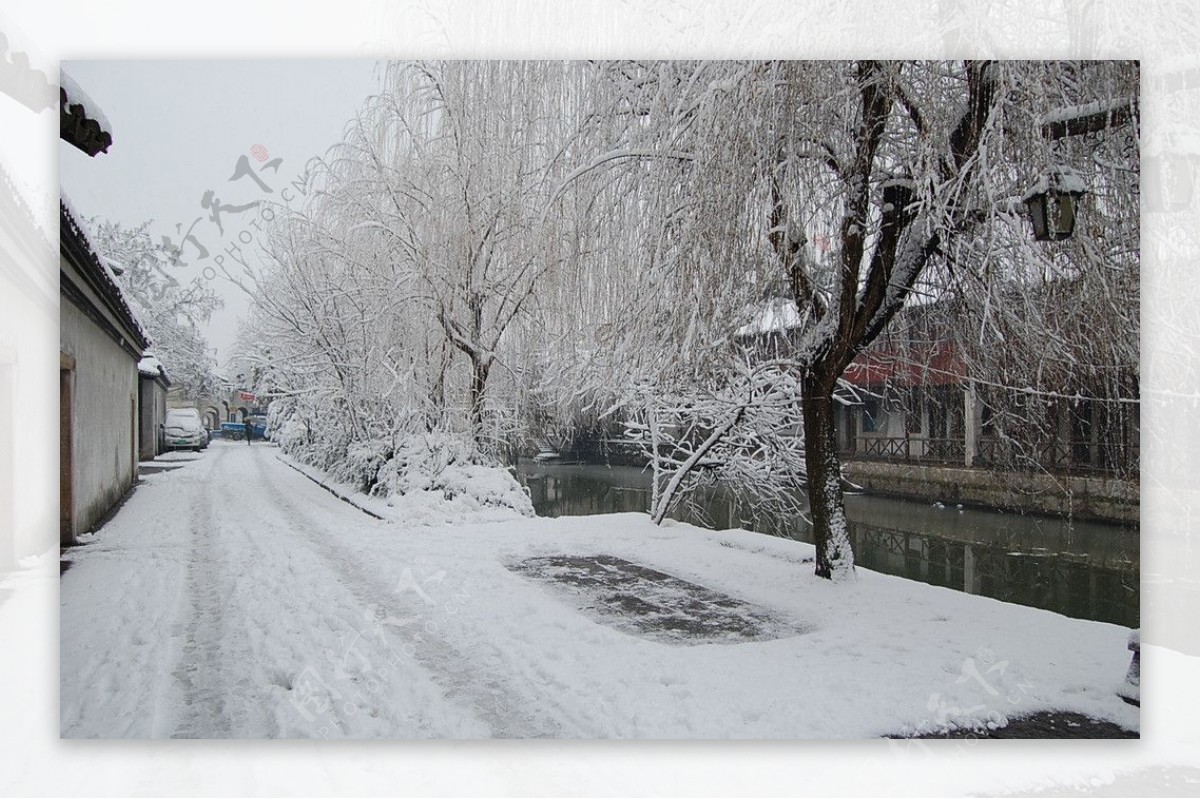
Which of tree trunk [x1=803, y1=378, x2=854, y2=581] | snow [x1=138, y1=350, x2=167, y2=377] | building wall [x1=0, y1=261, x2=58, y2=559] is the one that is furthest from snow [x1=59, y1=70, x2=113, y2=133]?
tree trunk [x1=803, y1=378, x2=854, y2=581]

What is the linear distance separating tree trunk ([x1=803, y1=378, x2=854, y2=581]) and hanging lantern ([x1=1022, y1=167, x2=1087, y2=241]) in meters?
1.04

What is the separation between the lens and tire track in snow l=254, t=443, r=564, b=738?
8.30 feet

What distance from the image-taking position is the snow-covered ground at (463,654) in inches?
101

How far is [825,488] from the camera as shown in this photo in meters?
3.32

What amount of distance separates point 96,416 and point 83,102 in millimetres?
1191

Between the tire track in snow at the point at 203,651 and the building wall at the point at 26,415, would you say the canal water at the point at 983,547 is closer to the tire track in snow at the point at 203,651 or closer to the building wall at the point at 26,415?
the tire track in snow at the point at 203,651

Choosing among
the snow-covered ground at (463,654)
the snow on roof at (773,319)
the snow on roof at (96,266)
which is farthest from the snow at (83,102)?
the snow on roof at (773,319)

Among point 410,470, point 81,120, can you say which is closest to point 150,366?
point 81,120

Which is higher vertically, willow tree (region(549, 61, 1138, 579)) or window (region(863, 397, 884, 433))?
willow tree (region(549, 61, 1138, 579))

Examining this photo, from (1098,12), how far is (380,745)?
3.54m

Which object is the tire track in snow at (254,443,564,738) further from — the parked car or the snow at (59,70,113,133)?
the snow at (59,70,113,133)

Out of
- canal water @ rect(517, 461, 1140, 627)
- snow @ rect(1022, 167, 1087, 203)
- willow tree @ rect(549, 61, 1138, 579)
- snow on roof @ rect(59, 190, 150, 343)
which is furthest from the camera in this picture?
canal water @ rect(517, 461, 1140, 627)

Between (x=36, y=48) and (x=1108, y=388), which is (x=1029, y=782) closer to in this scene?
(x=1108, y=388)

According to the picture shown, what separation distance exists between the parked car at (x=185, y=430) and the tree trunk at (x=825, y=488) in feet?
8.91
